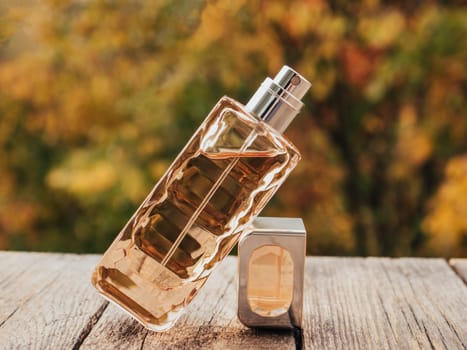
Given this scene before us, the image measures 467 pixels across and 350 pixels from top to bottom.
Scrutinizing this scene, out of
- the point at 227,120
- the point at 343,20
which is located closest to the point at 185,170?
the point at 227,120

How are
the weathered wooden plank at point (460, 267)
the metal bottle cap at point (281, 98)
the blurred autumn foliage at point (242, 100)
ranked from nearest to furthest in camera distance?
the metal bottle cap at point (281, 98) → the weathered wooden plank at point (460, 267) → the blurred autumn foliage at point (242, 100)

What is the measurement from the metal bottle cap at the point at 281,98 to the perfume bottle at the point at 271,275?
148mm

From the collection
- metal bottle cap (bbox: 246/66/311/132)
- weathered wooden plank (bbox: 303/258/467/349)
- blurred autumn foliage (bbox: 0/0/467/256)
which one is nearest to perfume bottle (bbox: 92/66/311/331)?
metal bottle cap (bbox: 246/66/311/132)

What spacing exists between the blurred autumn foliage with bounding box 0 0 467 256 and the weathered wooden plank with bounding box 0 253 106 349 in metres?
1.43

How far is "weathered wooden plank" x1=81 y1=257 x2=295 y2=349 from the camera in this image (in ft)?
2.58

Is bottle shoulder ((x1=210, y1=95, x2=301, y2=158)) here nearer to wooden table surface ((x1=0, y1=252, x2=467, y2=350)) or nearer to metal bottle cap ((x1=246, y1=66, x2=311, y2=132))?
metal bottle cap ((x1=246, y1=66, x2=311, y2=132))

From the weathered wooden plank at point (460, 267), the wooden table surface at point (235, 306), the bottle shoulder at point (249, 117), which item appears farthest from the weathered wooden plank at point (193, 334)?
the weathered wooden plank at point (460, 267)

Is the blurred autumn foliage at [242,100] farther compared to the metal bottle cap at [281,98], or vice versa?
the blurred autumn foliage at [242,100]

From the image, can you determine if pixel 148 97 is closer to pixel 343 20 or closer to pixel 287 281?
pixel 343 20

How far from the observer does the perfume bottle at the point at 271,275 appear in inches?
31.6

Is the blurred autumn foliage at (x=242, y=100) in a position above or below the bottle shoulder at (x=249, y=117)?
below

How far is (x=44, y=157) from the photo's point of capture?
319 centimetres

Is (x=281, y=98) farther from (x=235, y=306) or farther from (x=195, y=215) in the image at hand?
(x=235, y=306)

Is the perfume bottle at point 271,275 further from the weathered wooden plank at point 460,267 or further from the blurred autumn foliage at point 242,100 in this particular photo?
the blurred autumn foliage at point 242,100
